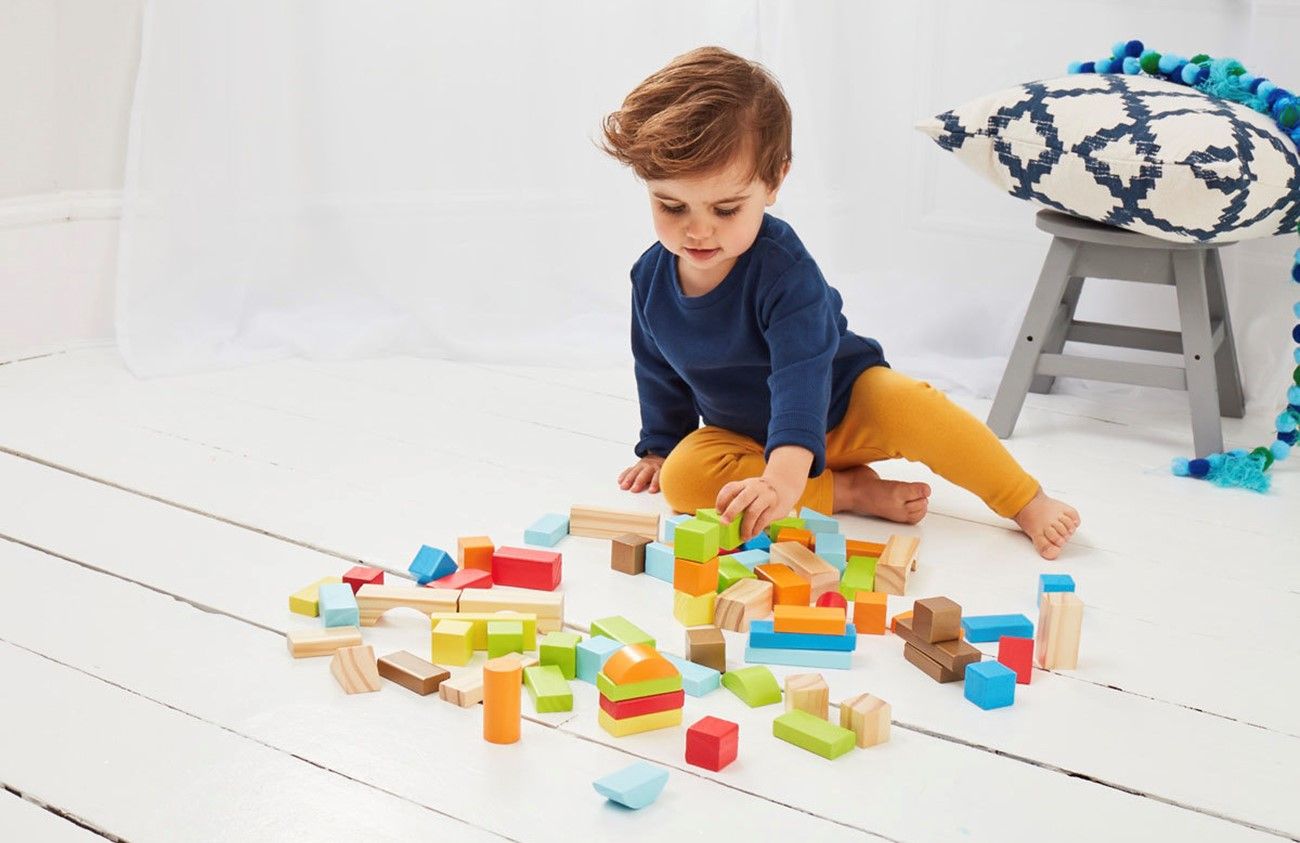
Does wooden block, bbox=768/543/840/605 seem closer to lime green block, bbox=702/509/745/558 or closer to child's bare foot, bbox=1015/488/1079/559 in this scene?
lime green block, bbox=702/509/745/558

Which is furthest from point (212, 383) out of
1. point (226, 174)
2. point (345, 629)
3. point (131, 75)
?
point (345, 629)

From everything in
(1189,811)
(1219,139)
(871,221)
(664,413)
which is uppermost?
(1219,139)

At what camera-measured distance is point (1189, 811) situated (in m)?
0.99

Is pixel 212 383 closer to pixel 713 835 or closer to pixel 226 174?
pixel 226 174

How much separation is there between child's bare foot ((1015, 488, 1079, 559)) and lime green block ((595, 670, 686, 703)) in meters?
0.55

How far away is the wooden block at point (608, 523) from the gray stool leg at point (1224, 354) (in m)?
0.91

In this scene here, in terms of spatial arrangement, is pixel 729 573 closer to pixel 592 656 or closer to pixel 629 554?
pixel 629 554

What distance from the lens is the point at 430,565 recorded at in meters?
1.34

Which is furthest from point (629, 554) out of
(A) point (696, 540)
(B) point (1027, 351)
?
(B) point (1027, 351)

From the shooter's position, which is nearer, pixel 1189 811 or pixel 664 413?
pixel 1189 811

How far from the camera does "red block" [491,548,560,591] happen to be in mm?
1329

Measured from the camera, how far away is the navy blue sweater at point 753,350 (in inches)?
55.2

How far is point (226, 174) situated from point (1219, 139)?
1462 millimetres

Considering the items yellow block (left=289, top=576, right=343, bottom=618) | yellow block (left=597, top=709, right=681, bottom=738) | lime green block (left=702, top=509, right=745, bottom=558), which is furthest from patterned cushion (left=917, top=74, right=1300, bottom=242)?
yellow block (left=289, top=576, right=343, bottom=618)
